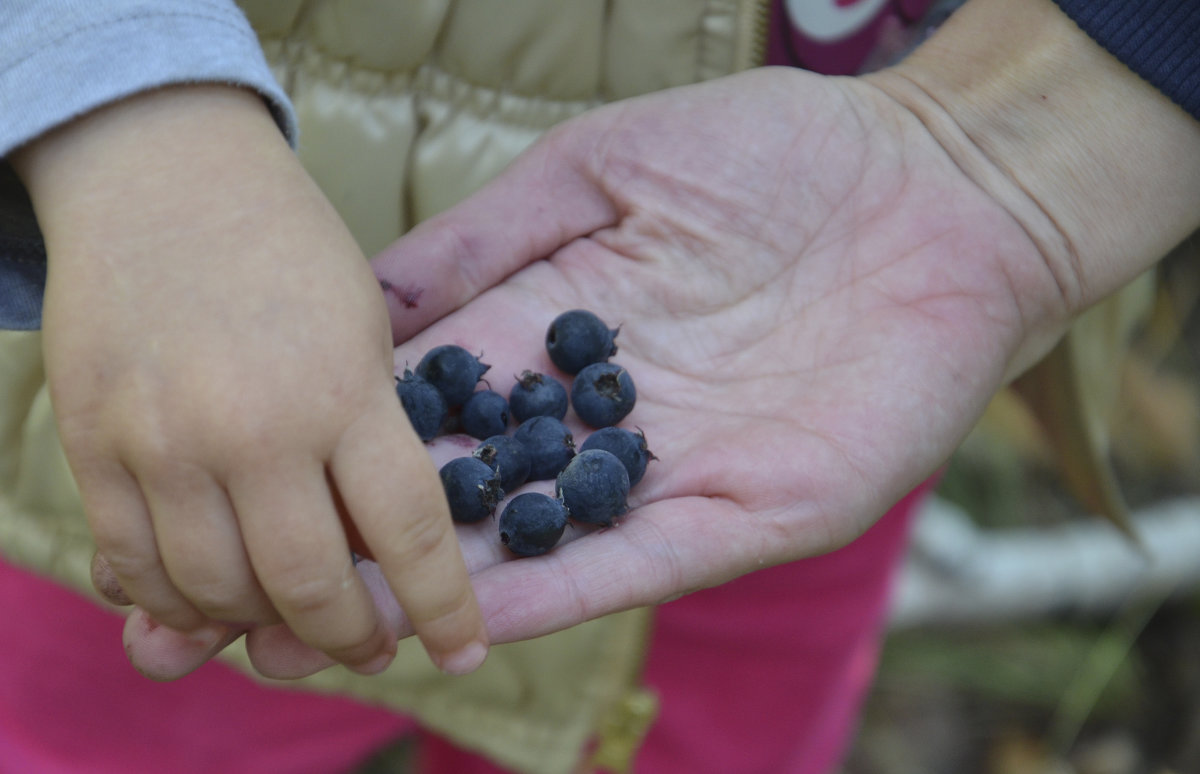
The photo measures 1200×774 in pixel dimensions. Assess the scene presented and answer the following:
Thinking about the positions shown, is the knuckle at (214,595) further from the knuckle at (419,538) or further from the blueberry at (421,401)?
the blueberry at (421,401)

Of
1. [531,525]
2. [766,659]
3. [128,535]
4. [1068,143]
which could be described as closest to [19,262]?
[128,535]

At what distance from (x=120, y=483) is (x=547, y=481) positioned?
0.62 m

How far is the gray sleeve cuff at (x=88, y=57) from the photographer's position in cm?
87

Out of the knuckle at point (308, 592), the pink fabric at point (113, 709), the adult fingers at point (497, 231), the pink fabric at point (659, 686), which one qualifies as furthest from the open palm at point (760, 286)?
the pink fabric at point (113, 709)

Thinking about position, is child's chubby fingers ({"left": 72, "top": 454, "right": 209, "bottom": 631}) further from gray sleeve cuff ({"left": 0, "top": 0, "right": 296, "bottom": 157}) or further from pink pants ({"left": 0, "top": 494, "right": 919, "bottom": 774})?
pink pants ({"left": 0, "top": 494, "right": 919, "bottom": 774})

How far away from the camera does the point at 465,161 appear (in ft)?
4.81

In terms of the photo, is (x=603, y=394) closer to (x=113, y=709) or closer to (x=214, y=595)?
(x=214, y=595)

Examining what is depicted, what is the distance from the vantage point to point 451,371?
1306mm

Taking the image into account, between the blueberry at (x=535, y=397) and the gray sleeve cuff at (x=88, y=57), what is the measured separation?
23.6 inches

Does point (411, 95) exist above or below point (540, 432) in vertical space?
above

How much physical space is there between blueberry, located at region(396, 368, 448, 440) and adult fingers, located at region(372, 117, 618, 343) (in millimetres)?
102

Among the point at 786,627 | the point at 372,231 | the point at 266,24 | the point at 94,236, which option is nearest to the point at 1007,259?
the point at 786,627

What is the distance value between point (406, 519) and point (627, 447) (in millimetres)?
448

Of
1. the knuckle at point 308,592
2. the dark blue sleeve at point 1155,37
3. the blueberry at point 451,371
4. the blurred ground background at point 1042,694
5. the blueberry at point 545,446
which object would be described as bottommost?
the blurred ground background at point 1042,694
